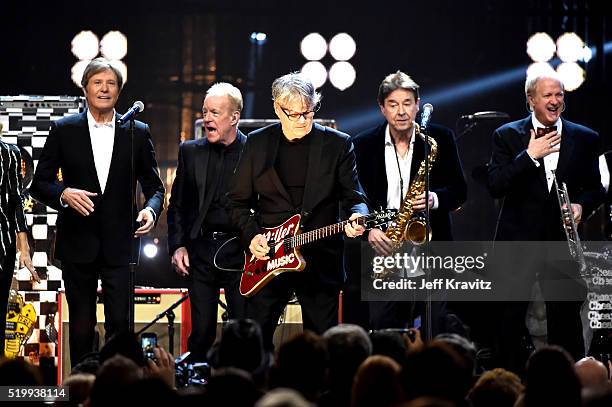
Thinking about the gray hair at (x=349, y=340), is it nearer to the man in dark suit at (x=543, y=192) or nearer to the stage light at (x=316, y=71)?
the man in dark suit at (x=543, y=192)

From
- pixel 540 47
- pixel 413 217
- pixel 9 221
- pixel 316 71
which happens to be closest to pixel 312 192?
pixel 413 217

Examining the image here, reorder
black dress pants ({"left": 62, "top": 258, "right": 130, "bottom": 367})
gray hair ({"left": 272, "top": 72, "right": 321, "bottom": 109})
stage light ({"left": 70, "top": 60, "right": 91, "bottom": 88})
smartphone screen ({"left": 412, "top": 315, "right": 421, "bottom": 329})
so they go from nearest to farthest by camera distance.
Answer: gray hair ({"left": 272, "top": 72, "right": 321, "bottom": 109}), black dress pants ({"left": 62, "top": 258, "right": 130, "bottom": 367}), smartphone screen ({"left": 412, "top": 315, "right": 421, "bottom": 329}), stage light ({"left": 70, "top": 60, "right": 91, "bottom": 88})

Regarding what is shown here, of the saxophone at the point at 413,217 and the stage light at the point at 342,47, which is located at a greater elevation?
the stage light at the point at 342,47

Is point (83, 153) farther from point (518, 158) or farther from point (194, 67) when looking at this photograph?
point (194, 67)

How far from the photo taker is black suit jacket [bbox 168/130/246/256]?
6934 millimetres

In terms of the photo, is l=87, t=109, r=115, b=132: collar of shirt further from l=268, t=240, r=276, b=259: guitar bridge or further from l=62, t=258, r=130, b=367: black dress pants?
l=268, t=240, r=276, b=259: guitar bridge

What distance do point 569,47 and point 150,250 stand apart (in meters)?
5.21

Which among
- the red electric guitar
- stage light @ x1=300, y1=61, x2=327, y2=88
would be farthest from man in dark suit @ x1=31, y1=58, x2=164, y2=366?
stage light @ x1=300, y1=61, x2=327, y2=88

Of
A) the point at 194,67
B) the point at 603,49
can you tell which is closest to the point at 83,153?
the point at 194,67

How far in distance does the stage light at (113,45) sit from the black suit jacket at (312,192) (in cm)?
572

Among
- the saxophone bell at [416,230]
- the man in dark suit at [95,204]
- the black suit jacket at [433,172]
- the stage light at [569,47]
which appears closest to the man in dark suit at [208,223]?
the man in dark suit at [95,204]

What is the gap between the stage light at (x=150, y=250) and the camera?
8.55 m

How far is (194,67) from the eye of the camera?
1147 centimetres

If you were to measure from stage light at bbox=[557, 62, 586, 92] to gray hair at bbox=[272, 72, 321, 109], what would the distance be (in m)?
5.86
